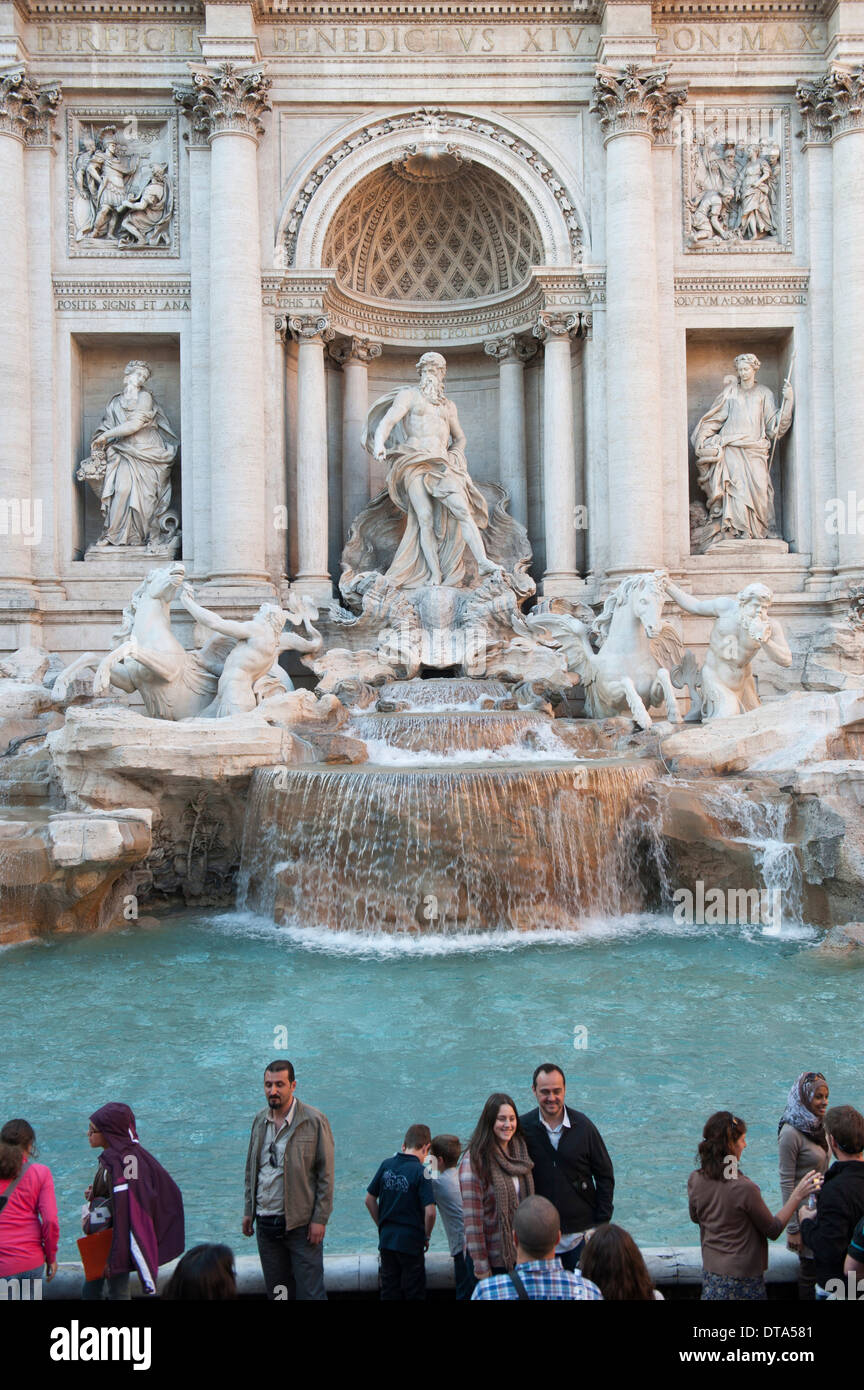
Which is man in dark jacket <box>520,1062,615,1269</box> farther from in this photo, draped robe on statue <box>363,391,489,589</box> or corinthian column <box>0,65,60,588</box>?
corinthian column <box>0,65,60,588</box>

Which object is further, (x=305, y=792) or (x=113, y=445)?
(x=113, y=445)

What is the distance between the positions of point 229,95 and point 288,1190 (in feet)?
51.5

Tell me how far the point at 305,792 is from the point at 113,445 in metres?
8.41

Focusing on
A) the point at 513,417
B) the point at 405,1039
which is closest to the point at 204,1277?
the point at 405,1039

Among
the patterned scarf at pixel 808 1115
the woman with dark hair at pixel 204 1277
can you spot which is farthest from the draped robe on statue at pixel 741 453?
the woman with dark hair at pixel 204 1277

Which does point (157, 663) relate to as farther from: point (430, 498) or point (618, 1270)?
point (618, 1270)

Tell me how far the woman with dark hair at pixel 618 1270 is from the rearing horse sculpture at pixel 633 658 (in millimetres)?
9574

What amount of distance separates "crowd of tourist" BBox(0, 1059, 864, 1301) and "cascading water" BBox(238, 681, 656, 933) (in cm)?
599

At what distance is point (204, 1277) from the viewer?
2.89m

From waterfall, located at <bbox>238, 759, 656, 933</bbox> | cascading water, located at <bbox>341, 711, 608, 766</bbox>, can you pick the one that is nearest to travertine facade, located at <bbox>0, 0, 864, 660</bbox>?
cascading water, located at <bbox>341, 711, 608, 766</bbox>

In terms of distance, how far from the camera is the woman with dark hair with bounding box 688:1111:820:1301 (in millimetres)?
3570

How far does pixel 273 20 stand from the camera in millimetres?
16453
